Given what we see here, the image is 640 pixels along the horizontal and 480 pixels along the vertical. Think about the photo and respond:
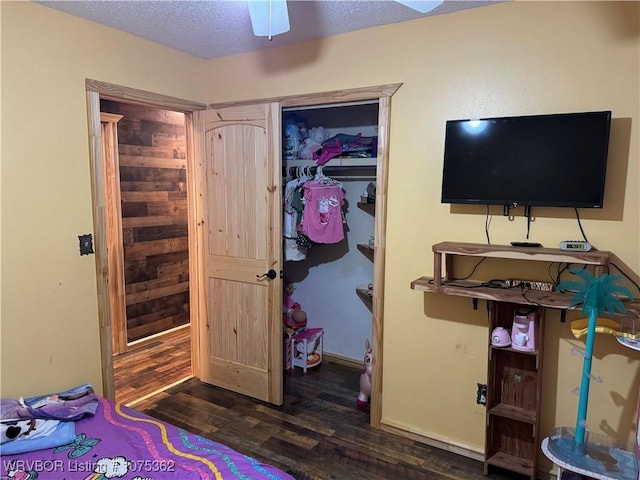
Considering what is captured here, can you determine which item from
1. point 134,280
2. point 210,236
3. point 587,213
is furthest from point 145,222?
point 587,213

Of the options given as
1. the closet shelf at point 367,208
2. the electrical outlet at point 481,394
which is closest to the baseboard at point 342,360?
the closet shelf at point 367,208

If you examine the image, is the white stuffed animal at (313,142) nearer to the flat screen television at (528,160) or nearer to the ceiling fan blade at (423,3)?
Result: the flat screen television at (528,160)

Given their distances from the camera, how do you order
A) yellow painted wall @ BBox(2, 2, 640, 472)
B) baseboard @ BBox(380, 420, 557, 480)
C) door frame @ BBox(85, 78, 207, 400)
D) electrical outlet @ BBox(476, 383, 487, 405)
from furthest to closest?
door frame @ BBox(85, 78, 207, 400) < electrical outlet @ BBox(476, 383, 487, 405) < baseboard @ BBox(380, 420, 557, 480) < yellow painted wall @ BBox(2, 2, 640, 472)

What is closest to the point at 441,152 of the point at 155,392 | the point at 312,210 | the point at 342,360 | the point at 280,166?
the point at 280,166

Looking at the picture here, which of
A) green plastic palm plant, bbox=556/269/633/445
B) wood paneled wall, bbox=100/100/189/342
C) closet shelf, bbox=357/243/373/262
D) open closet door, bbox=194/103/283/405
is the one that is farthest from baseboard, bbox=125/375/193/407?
green plastic palm plant, bbox=556/269/633/445

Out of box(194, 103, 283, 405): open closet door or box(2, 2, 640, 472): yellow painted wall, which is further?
box(194, 103, 283, 405): open closet door

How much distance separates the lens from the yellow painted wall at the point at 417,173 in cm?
211

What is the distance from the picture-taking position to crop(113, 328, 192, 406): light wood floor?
335 cm

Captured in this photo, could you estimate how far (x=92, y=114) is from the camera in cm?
257

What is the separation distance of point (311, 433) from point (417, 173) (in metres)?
1.75

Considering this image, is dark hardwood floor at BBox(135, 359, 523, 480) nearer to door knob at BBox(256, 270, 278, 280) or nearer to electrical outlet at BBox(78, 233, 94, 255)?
door knob at BBox(256, 270, 278, 280)

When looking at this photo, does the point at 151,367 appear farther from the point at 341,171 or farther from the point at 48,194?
the point at 341,171

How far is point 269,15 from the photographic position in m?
1.89

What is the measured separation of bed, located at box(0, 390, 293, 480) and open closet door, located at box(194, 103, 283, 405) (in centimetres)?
113
